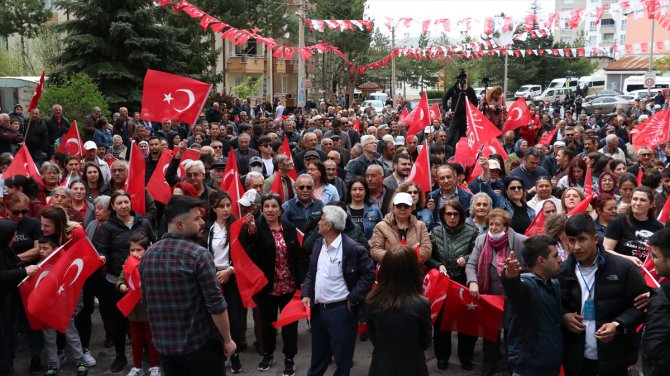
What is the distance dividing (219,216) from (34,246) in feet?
5.62

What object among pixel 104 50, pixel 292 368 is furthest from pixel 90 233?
pixel 104 50

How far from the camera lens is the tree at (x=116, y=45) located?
23719 millimetres

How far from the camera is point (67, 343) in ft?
21.7

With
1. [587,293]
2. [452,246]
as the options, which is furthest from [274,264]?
[587,293]

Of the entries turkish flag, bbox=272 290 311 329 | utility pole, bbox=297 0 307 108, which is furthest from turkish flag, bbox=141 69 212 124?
utility pole, bbox=297 0 307 108

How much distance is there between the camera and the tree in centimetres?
2372

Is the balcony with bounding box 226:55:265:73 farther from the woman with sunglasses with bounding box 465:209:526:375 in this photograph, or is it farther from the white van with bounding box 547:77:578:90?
the woman with sunglasses with bounding box 465:209:526:375

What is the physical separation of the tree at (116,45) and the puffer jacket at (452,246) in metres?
19.1

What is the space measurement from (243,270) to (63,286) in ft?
5.30

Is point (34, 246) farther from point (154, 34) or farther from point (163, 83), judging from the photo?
point (154, 34)

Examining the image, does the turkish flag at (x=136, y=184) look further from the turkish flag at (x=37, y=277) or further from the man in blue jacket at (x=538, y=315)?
the man in blue jacket at (x=538, y=315)

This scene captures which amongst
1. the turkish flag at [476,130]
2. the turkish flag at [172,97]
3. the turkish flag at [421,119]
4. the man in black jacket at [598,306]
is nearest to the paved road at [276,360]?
the man in black jacket at [598,306]

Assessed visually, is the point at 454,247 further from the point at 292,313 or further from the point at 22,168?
the point at 22,168

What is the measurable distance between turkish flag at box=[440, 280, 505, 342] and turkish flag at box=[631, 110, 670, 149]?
7.24 meters
